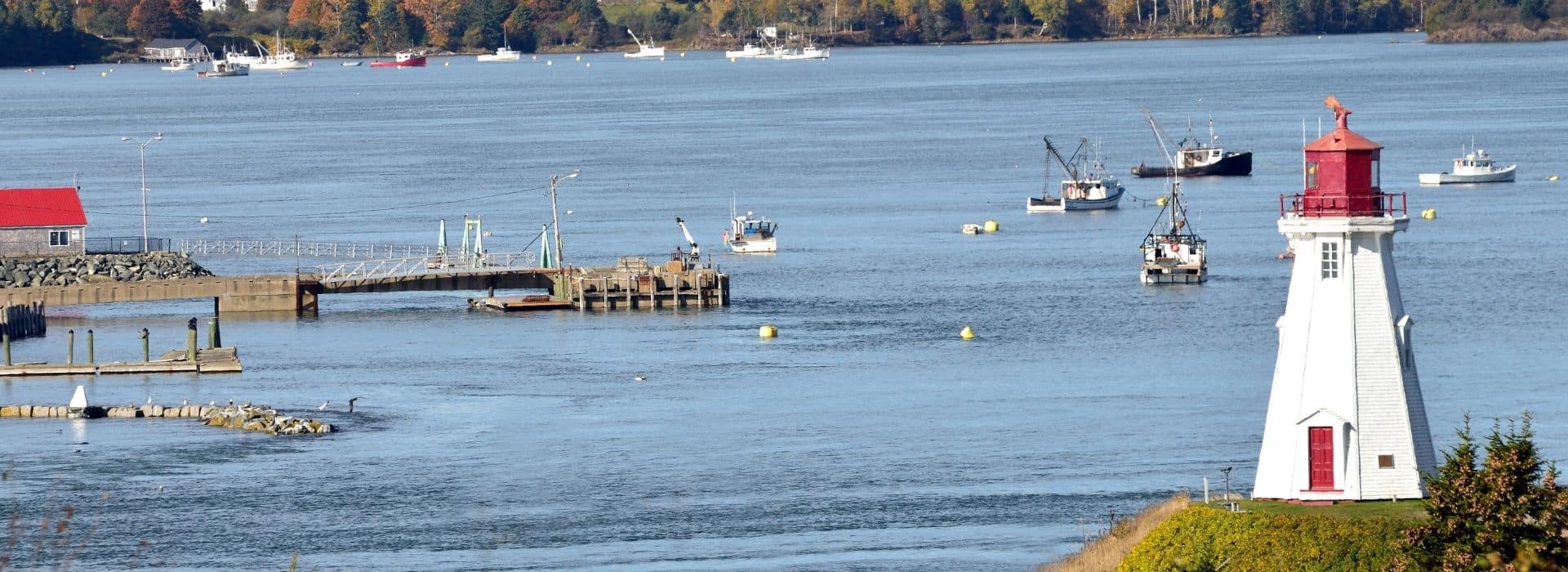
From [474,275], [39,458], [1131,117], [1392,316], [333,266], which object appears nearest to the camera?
[1392,316]

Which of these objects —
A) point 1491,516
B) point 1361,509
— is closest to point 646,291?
point 1361,509

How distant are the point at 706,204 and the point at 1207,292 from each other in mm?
42566

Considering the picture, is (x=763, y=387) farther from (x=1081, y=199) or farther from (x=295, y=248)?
(x=1081, y=199)

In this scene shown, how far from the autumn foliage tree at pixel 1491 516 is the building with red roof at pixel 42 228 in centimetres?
7305

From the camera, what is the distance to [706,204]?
126375 millimetres

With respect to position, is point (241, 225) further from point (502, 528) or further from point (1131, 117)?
point (1131, 117)

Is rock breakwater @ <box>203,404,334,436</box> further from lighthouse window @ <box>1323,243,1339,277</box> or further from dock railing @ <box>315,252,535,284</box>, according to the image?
lighthouse window @ <box>1323,243,1339,277</box>

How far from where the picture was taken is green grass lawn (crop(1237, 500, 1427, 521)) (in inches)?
1312

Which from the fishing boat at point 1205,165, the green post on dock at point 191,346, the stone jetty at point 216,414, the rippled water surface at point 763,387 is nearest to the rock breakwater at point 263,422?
the stone jetty at point 216,414

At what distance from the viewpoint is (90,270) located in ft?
296

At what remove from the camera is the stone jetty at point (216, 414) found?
63312 millimetres

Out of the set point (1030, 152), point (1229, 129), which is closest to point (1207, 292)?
point (1030, 152)

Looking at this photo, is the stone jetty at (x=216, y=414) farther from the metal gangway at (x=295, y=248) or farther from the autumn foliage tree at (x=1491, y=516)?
the autumn foliage tree at (x=1491, y=516)

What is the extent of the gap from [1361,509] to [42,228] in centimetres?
6965
